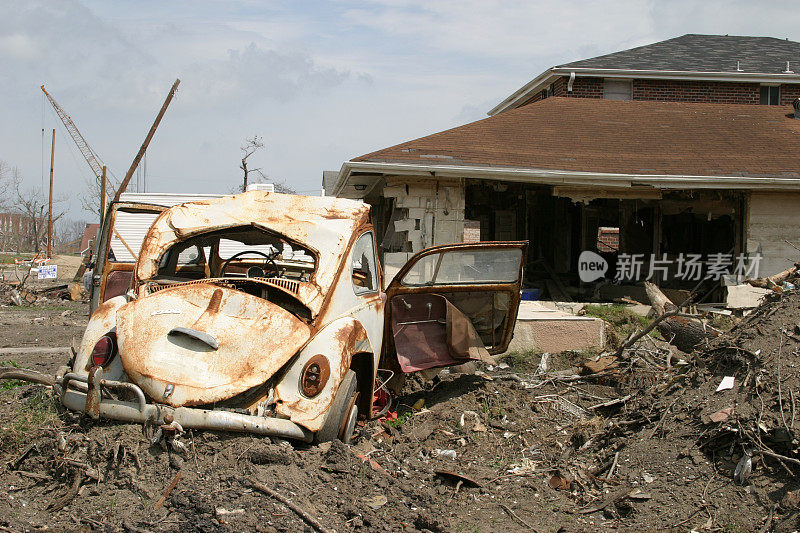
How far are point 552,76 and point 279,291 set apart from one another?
17.9 m

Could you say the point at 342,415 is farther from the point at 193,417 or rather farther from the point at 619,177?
the point at 619,177

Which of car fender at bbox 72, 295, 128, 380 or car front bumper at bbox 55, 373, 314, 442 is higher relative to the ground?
car fender at bbox 72, 295, 128, 380

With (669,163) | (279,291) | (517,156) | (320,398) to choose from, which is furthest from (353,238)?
(669,163)

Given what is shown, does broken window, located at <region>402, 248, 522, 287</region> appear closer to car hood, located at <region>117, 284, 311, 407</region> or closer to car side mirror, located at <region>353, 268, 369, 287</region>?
car side mirror, located at <region>353, 268, 369, 287</region>

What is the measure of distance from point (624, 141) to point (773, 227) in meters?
3.39

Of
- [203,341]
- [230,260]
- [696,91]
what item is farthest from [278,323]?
[696,91]

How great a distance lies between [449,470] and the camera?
5.36 metres

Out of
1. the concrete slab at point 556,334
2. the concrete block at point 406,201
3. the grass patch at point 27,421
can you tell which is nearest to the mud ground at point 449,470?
the grass patch at point 27,421

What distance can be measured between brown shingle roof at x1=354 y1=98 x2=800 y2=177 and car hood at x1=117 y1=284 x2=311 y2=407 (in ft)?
24.7

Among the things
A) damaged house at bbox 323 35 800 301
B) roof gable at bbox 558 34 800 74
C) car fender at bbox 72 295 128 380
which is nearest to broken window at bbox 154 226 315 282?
car fender at bbox 72 295 128 380

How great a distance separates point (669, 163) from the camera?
1365 cm

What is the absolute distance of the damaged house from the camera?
12602 mm

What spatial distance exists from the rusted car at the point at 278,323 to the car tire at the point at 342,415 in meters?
0.01

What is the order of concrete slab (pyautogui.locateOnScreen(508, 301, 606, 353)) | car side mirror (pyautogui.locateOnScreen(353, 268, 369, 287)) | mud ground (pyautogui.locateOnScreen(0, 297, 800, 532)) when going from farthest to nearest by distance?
concrete slab (pyautogui.locateOnScreen(508, 301, 606, 353)) → car side mirror (pyautogui.locateOnScreen(353, 268, 369, 287)) → mud ground (pyautogui.locateOnScreen(0, 297, 800, 532))
